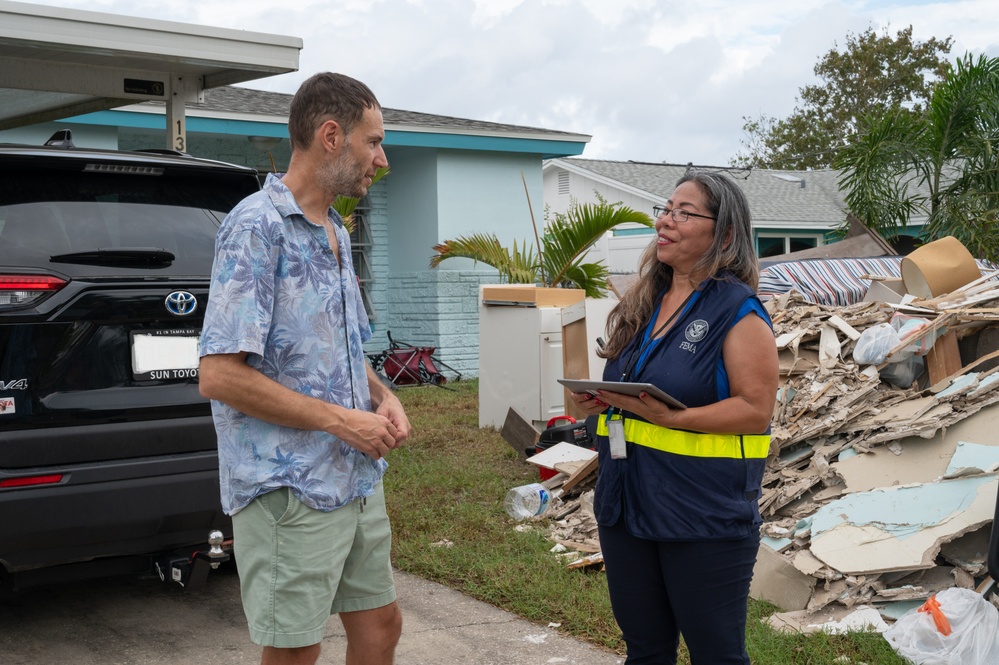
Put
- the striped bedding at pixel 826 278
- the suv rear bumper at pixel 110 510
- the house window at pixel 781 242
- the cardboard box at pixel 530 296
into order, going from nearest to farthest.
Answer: the suv rear bumper at pixel 110 510 < the cardboard box at pixel 530 296 < the striped bedding at pixel 826 278 < the house window at pixel 781 242

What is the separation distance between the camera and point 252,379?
248cm

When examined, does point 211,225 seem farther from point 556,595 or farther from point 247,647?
point 556,595

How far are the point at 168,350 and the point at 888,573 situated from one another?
3.45 metres

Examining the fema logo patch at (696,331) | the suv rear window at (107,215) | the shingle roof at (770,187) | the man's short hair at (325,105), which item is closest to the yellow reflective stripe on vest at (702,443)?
the fema logo patch at (696,331)

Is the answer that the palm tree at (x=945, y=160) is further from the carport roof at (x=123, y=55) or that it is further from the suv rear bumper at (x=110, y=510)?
the suv rear bumper at (x=110, y=510)

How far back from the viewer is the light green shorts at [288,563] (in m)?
2.59

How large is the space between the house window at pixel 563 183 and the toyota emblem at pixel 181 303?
2498cm

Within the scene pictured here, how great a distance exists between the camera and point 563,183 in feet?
95.3

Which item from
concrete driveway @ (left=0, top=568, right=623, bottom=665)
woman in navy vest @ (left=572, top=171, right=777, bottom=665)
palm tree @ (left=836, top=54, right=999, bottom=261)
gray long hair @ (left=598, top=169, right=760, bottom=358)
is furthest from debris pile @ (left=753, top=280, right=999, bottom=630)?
palm tree @ (left=836, top=54, right=999, bottom=261)

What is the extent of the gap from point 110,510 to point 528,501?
10.8 ft

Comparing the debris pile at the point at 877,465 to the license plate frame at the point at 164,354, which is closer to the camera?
the license plate frame at the point at 164,354

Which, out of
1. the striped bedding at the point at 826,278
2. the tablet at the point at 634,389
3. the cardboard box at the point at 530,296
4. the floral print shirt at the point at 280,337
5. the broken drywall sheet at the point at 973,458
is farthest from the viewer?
the striped bedding at the point at 826,278

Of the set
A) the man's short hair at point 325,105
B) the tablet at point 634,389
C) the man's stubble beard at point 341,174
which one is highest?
the man's short hair at point 325,105

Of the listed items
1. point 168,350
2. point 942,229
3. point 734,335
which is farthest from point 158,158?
point 942,229
